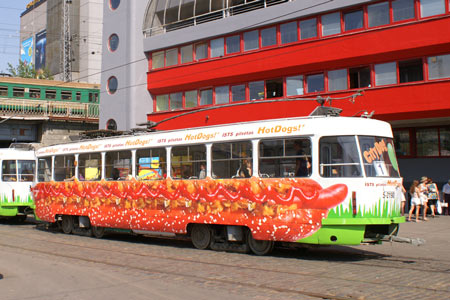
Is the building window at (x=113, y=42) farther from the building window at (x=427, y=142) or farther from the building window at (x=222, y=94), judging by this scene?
the building window at (x=427, y=142)

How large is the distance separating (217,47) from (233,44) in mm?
1121

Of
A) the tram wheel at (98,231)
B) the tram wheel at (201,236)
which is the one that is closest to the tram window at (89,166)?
the tram wheel at (98,231)

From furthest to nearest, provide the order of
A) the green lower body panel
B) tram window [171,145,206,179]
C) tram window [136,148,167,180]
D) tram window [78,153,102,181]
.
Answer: tram window [78,153,102,181] → tram window [136,148,167,180] → tram window [171,145,206,179] → the green lower body panel

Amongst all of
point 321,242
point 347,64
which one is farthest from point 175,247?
point 347,64

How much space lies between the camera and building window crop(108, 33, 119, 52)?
34.0 m

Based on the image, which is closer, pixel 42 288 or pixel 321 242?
pixel 42 288

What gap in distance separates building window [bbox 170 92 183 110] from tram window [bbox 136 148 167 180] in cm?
1607

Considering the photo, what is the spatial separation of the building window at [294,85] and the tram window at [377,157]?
13.9 metres

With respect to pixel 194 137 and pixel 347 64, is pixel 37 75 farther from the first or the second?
pixel 194 137

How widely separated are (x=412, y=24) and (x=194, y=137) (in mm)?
12576

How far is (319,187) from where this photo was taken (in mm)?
10812

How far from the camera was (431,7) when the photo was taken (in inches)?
834

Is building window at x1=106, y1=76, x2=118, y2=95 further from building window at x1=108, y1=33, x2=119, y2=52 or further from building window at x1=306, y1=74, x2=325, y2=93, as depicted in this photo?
building window at x1=306, y1=74, x2=325, y2=93

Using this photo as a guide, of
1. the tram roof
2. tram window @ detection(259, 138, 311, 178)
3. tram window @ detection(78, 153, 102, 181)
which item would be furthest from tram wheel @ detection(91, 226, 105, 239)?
tram window @ detection(259, 138, 311, 178)
